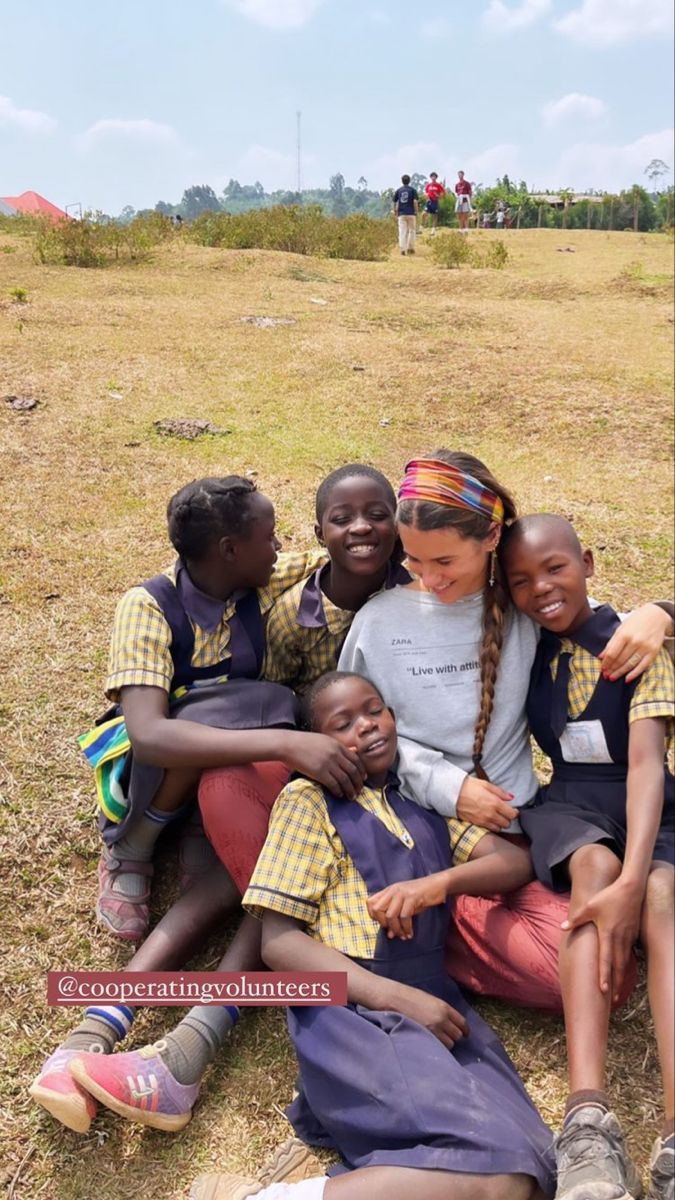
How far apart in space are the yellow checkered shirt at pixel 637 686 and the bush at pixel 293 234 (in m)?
11.3

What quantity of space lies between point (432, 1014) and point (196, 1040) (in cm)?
53

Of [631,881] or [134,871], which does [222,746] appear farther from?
[631,881]

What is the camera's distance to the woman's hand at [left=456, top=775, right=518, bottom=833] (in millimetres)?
2055

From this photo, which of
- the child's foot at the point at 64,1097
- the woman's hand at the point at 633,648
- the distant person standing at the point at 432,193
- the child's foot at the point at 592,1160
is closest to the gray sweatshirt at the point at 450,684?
the woman's hand at the point at 633,648

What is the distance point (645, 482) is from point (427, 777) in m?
3.67

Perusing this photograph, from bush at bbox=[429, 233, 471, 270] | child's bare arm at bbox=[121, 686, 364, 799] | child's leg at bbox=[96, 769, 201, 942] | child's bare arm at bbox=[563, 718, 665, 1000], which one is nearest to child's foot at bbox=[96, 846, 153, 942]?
child's leg at bbox=[96, 769, 201, 942]

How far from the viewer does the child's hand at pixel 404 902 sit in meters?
1.84

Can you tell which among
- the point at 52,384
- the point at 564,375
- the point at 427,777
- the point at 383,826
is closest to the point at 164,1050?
the point at 383,826

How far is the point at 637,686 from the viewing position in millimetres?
2000

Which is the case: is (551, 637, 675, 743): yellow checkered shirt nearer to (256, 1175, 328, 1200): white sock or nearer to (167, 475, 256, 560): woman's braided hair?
(167, 475, 256, 560): woman's braided hair

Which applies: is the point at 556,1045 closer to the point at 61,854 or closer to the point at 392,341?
the point at 61,854

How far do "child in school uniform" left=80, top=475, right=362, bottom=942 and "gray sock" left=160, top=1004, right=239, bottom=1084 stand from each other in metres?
0.39

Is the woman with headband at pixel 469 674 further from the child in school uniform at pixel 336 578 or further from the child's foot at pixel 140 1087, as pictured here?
the child's foot at pixel 140 1087

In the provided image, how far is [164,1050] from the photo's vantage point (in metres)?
1.88
